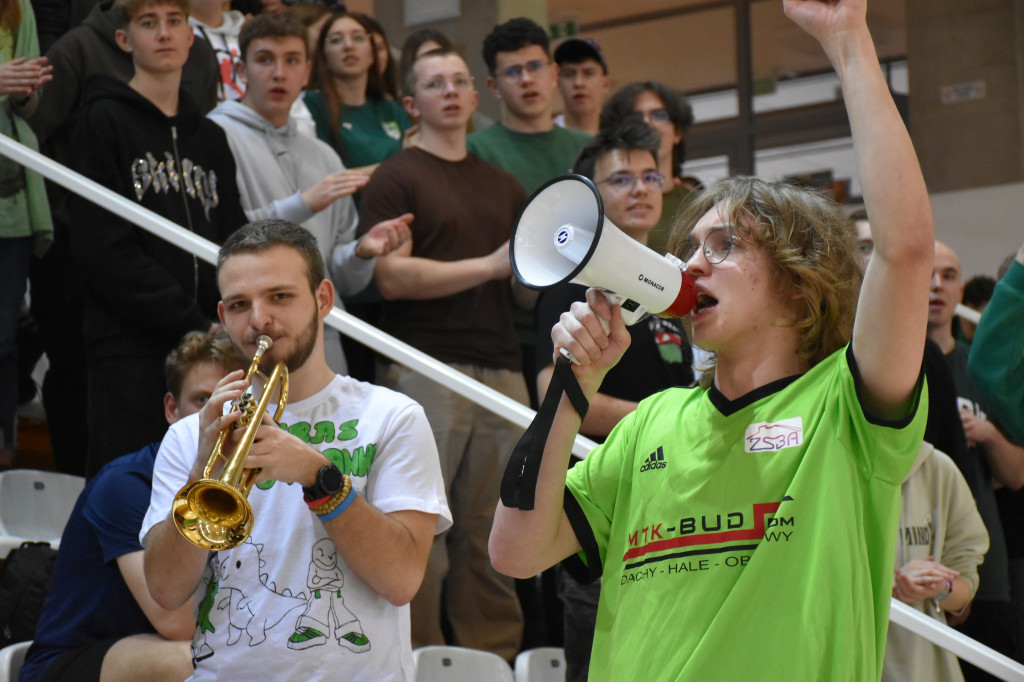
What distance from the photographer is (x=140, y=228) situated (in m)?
3.70

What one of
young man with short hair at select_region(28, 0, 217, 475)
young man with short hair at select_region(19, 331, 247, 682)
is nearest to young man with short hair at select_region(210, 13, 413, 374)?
young man with short hair at select_region(28, 0, 217, 475)

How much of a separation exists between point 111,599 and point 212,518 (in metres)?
0.95

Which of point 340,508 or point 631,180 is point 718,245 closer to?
point 340,508

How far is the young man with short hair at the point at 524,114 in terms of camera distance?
482 cm

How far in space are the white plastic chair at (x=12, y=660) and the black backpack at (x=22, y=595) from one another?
0.89 ft

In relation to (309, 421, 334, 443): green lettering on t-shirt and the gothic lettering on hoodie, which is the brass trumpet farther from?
the gothic lettering on hoodie

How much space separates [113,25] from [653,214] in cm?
209

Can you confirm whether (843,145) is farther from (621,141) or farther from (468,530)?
(468,530)

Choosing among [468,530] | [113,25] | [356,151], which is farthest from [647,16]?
[468,530]

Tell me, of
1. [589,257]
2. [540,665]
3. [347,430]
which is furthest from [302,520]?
[540,665]

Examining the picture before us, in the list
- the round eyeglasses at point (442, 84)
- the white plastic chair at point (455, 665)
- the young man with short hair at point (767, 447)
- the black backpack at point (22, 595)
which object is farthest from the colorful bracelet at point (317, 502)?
the round eyeglasses at point (442, 84)

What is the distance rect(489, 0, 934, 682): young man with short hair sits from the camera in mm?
1599

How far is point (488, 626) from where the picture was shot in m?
3.72

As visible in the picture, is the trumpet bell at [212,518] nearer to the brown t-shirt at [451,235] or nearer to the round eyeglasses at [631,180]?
the brown t-shirt at [451,235]
